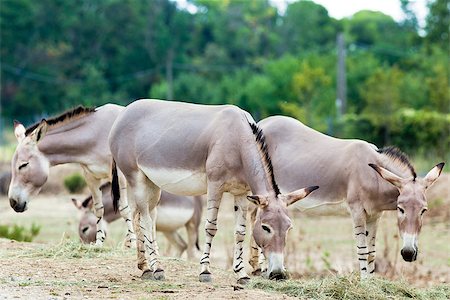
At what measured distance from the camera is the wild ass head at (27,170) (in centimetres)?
1402

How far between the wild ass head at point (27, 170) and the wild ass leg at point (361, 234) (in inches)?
196

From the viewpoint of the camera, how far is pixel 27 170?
553 inches

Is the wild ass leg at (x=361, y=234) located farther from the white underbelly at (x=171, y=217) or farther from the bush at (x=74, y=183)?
the bush at (x=74, y=183)

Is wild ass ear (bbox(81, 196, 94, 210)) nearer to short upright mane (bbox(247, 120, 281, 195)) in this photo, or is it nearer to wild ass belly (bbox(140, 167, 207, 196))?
wild ass belly (bbox(140, 167, 207, 196))

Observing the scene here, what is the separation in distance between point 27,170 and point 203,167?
4149 millimetres

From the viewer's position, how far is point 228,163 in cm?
1062

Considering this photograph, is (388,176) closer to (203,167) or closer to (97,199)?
(203,167)

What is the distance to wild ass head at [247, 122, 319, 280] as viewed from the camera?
393 inches

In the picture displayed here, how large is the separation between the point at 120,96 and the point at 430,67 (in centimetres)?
2480

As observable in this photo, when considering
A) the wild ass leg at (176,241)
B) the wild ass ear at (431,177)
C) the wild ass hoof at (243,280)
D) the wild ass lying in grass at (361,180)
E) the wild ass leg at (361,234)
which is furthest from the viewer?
the wild ass leg at (176,241)

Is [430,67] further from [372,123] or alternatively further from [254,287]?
[254,287]

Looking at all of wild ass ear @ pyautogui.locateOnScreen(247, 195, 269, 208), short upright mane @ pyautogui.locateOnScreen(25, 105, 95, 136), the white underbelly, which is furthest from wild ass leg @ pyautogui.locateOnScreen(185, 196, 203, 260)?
wild ass ear @ pyautogui.locateOnScreen(247, 195, 269, 208)

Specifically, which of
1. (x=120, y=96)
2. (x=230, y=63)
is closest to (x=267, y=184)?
(x=120, y=96)

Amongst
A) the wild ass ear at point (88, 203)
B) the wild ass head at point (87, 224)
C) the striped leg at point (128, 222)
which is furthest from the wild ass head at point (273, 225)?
the wild ass ear at point (88, 203)
